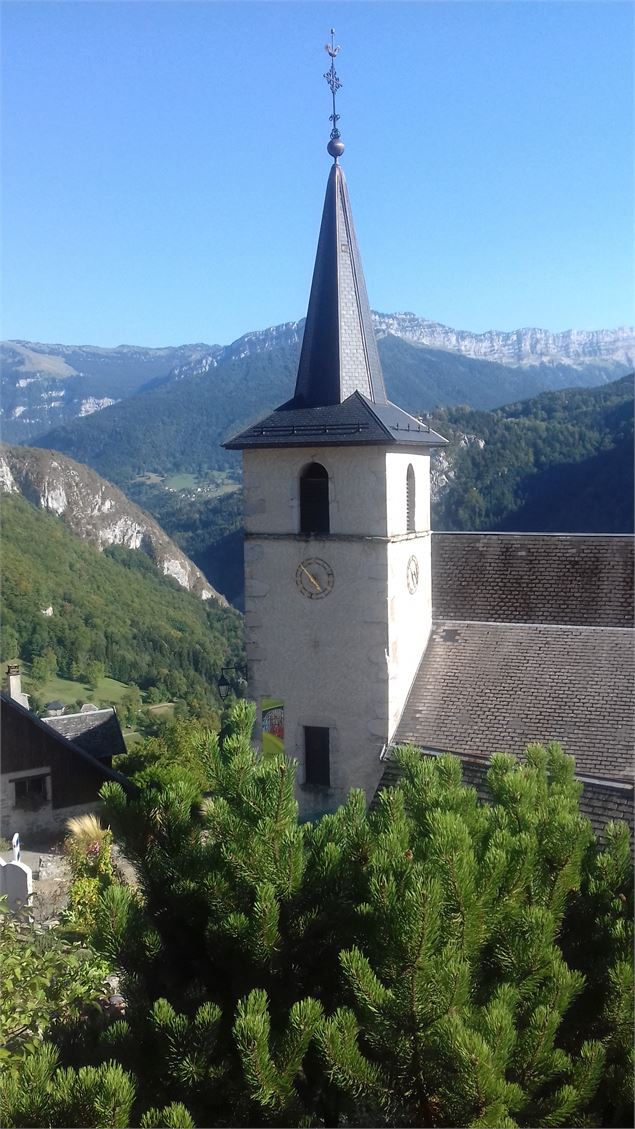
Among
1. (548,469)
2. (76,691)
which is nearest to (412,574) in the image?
(548,469)

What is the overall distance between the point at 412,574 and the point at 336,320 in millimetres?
4226

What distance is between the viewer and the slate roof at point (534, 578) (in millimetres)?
14164

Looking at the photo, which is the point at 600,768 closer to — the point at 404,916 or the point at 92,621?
the point at 404,916

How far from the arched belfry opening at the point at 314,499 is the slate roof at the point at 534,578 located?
3005 millimetres

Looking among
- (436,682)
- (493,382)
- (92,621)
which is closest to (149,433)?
(493,382)

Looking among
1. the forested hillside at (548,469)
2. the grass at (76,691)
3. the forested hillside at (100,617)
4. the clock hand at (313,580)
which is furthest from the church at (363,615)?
the forested hillside at (100,617)

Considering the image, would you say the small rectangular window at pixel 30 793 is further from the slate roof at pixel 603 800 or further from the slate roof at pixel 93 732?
the slate roof at pixel 603 800

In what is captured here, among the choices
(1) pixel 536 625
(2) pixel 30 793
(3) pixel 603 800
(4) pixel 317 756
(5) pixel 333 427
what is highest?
(5) pixel 333 427

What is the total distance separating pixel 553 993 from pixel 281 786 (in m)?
2.05

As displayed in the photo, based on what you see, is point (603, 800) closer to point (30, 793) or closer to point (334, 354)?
point (334, 354)

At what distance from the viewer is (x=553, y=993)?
515 centimetres

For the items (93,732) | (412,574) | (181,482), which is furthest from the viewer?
(181,482)

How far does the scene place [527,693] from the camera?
13.0 meters

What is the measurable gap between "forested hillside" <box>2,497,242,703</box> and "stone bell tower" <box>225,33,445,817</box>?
191ft
